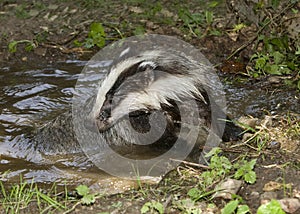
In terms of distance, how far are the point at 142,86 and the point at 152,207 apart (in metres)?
1.60

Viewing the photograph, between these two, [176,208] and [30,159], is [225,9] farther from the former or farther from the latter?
[176,208]

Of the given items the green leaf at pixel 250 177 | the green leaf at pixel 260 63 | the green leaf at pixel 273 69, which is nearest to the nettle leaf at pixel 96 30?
the green leaf at pixel 260 63

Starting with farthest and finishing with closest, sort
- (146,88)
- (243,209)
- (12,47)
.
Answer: (12,47)
(146,88)
(243,209)

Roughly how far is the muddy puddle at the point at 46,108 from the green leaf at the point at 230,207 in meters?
0.97

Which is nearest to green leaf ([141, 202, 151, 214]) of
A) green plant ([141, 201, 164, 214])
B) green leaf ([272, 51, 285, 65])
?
green plant ([141, 201, 164, 214])

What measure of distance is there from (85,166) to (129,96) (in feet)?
2.29

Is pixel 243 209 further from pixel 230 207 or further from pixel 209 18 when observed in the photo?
pixel 209 18

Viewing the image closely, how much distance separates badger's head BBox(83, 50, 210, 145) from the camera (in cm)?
445

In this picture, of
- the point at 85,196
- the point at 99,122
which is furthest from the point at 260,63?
the point at 85,196

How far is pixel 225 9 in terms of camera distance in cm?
720

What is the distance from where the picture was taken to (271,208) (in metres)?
2.88

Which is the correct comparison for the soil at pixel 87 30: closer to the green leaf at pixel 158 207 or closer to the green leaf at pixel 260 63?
the green leaf at pixel 260 63

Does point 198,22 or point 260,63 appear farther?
point 198,22

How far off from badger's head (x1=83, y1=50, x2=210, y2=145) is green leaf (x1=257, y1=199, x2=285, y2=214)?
175 cm
